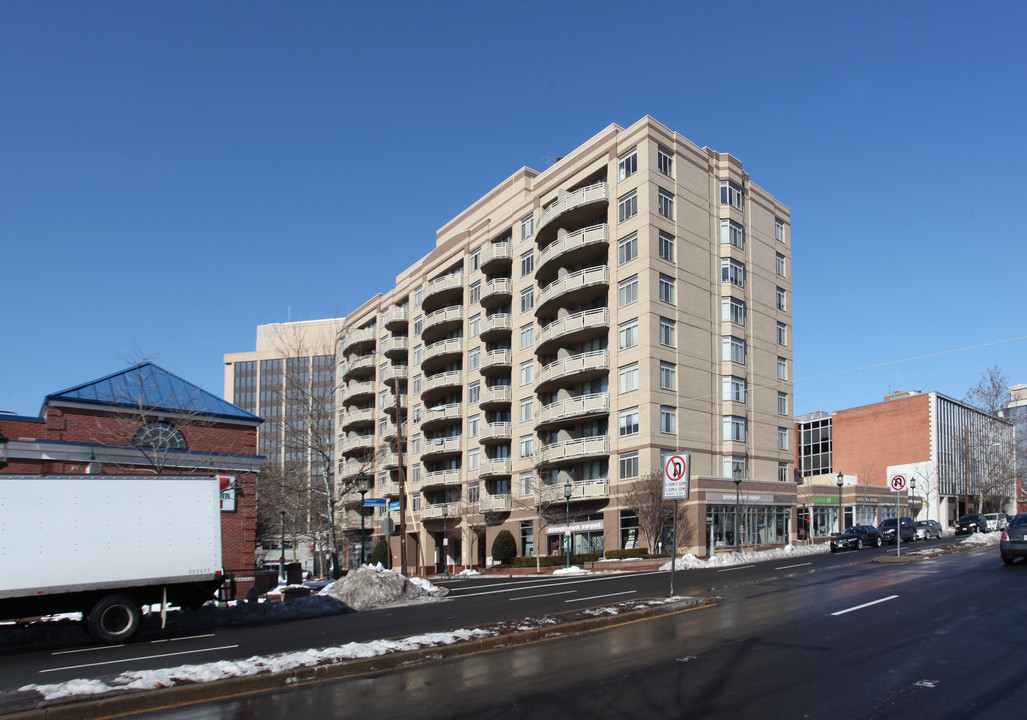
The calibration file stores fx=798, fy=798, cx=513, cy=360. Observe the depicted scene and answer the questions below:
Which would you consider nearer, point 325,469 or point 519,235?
point 325,469

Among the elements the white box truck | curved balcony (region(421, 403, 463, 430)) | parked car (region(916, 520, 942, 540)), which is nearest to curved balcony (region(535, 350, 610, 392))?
curved balcony (region(421, 403, 463, 430))

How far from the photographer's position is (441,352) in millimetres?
67500

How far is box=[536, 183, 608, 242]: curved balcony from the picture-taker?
5141 centimetres

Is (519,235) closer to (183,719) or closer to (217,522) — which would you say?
(217,522)

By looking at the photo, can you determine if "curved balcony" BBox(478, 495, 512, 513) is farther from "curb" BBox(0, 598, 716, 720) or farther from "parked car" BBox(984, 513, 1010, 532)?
"curb" BBox(0, 598, 716, 720)

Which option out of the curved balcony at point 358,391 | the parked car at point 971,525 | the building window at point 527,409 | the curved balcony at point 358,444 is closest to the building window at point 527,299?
the building window at point 527,409

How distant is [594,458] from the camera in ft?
166

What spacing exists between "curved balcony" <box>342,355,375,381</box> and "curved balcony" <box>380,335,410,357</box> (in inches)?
159

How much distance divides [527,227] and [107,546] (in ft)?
153

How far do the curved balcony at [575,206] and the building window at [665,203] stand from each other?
372 centimetres

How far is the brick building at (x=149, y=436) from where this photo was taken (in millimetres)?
28344

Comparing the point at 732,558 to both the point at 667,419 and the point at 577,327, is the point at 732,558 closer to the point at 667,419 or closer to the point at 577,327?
the point at 667,419

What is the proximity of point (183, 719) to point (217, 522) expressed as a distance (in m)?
9.93

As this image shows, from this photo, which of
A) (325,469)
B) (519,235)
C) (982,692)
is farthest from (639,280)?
(982,692)
